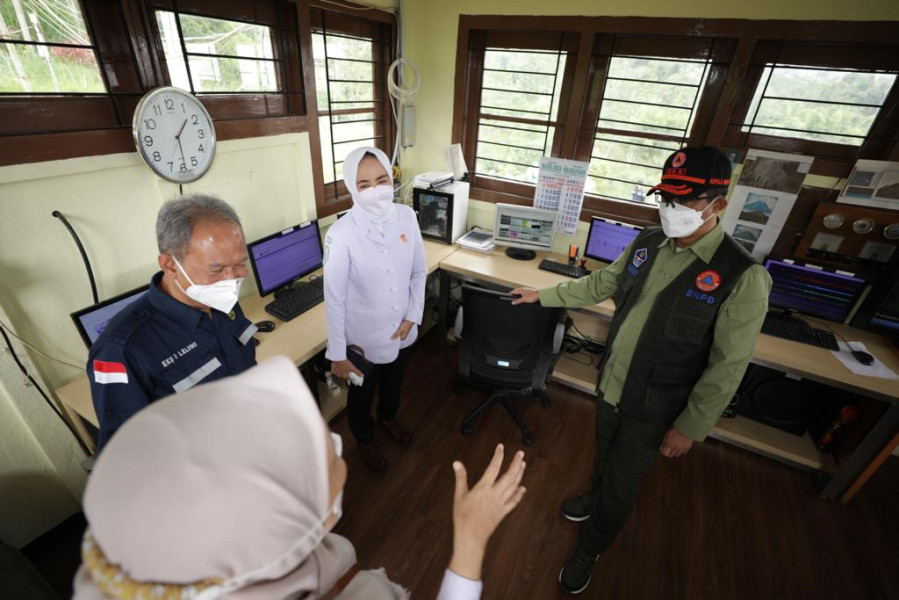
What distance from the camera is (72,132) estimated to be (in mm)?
1351

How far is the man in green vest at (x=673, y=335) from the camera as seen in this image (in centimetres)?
119

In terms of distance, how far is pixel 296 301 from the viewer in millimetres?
2062

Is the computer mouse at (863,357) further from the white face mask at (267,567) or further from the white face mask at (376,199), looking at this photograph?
the white face mask at (267,567)

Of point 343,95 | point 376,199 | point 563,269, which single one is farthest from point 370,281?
point 343,95

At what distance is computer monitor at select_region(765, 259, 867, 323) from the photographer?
7.05 ft

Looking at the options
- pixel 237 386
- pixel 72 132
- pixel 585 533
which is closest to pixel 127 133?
pixel 72 132

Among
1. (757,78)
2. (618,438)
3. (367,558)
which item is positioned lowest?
(367,558)

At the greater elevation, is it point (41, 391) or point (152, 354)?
point (152, 354)

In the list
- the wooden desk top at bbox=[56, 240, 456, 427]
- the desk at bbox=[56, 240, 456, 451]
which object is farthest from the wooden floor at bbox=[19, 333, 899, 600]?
the wooden desk top at bbox=[56, 240, 456, 427]

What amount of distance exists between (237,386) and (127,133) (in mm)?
1577

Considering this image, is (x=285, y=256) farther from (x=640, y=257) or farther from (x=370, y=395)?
(x=640, y=257)

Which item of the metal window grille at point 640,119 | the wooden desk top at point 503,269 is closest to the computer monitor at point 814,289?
the metal window grille at point 640,119

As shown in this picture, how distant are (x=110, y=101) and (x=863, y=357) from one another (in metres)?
3.56

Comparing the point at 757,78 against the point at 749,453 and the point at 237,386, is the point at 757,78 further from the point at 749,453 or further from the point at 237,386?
the point at 237,386
